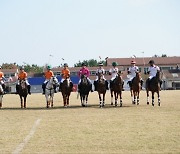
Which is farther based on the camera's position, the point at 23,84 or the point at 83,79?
the point at 23,84

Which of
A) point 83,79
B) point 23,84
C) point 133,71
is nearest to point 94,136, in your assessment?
point 83,79

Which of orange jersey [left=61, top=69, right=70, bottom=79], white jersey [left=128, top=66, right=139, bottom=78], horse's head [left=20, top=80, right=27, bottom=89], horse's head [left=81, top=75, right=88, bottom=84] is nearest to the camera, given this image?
horse's head [left=81, top=75, right=88, bottom=84]

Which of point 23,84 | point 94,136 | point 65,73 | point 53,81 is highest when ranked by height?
point 65,73

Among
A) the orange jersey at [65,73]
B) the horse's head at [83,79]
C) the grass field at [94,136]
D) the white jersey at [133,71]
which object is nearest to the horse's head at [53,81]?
the orange jersey at [65,73]

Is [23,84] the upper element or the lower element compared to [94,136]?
upper

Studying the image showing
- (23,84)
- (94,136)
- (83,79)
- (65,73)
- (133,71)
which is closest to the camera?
(94,136)

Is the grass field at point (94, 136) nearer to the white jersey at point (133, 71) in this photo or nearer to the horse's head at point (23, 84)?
the horse's head at point (23, 84)

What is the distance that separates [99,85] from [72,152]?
51.4ft

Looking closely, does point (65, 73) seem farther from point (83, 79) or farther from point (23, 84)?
point (23, 84)

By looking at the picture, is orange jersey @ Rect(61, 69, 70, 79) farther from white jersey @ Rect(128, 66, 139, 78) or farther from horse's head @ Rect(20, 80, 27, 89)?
white jersey @ Rect(128, 66, 139, 78)

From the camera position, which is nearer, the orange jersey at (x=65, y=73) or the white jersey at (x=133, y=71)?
the orange jersey at (x=65, y=73)

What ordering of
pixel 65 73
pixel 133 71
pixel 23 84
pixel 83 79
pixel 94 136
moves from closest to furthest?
pixel 94 136, pixel 83 79, pixel 65 73, pixel 23 84, pixel 133 71

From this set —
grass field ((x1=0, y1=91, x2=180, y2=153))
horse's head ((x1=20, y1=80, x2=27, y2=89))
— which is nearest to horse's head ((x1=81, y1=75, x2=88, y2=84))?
horse's head ((x1=20, y1=80, x2=27, y2=89))

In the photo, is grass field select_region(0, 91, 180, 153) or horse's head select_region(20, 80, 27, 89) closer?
grass field select_region(0, 91, 180, 153)
